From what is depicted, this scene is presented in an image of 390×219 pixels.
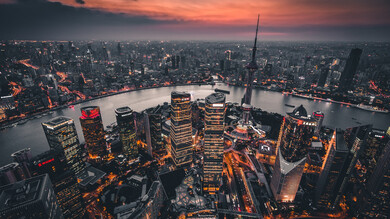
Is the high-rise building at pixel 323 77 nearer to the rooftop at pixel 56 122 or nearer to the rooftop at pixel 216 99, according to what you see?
the rooftop at pixel 216 99

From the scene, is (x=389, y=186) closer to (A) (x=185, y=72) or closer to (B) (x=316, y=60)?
(A) (x=185, y=72)

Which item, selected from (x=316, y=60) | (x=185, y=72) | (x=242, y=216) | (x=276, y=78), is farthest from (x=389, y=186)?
(x=316, y=60)

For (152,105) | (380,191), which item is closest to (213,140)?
(380,191)

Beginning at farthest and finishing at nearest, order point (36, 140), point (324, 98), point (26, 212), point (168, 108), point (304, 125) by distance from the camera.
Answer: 1. point (324, 98)
2. point (168, 108)
3. point (36, 140)
4. point (304, 125)
5. point (26, 212)

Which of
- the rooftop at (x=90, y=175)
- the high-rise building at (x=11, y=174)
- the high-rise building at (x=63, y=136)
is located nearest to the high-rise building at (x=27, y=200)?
the high-rise building at (x=11, y=174)

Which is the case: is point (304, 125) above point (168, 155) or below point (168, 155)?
above

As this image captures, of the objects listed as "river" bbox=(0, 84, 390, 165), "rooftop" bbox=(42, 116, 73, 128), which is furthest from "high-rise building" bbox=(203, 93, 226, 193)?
"river" bbox=(0, 84, 390, 165)
